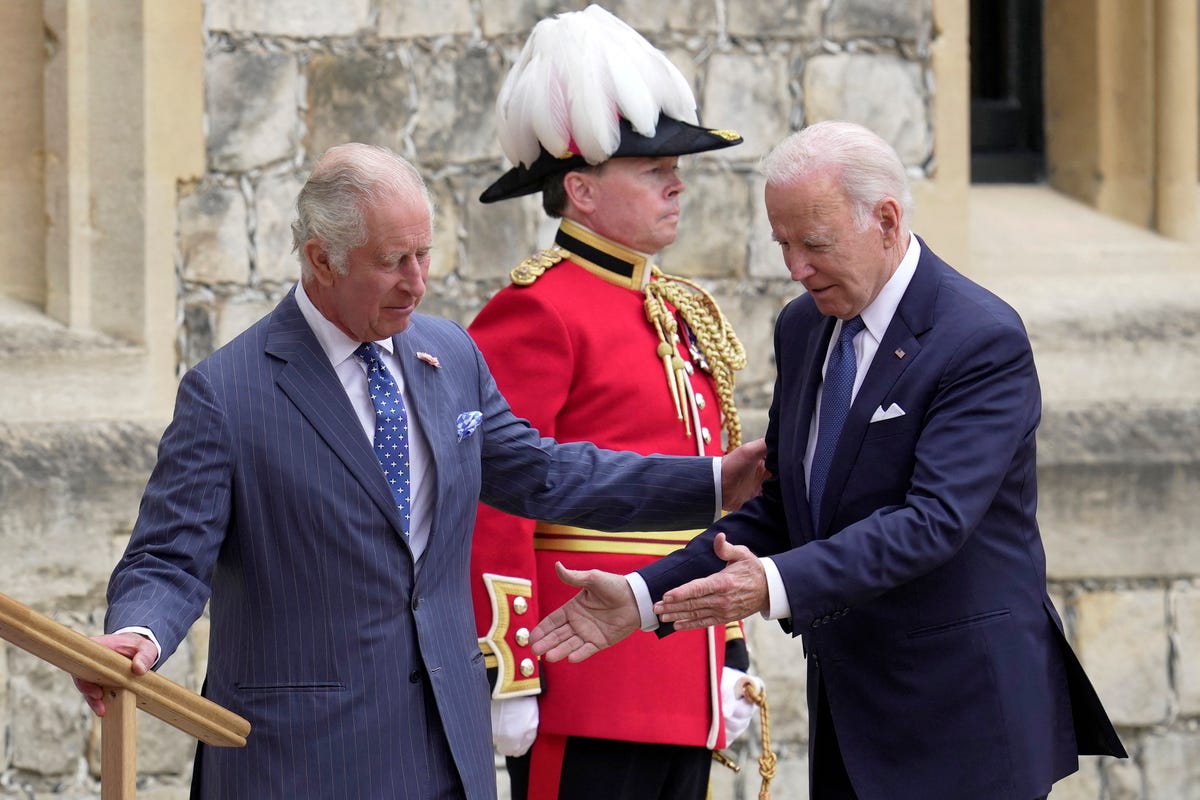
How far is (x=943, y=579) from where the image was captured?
296 cm

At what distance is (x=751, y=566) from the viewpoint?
2.97 meters

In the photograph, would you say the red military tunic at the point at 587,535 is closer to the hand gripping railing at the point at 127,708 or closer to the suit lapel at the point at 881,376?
the suit lapel at the point at 881,376

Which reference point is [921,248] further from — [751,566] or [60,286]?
[60,286]

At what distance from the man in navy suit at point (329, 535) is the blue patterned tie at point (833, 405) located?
59cm

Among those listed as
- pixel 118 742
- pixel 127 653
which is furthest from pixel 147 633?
pixel 118 742

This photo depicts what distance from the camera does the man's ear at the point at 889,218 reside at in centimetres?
301

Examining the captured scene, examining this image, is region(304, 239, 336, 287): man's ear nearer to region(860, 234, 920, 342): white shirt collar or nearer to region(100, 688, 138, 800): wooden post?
region(100, 688, 138, 800): wooden post

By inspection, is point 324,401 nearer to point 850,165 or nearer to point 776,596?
point 776,596

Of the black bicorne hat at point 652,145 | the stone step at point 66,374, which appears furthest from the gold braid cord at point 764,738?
the stone step at point 66,374

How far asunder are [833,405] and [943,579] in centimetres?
34

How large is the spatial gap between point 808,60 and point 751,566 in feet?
7.76

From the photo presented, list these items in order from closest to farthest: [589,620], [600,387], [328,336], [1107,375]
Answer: [328,336] < [589,620] < [600,387] < [1107,375]

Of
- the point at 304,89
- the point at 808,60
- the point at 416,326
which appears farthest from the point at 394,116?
the point at 416,326

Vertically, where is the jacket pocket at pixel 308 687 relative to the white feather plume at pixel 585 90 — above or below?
below
